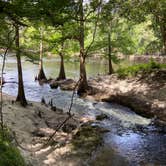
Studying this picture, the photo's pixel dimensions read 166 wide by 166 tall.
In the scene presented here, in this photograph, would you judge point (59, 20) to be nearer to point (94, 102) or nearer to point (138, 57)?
point (94, 102)

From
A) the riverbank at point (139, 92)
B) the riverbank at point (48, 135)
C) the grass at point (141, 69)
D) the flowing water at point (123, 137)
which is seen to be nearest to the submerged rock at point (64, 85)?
the riverbank at point (139, 92)

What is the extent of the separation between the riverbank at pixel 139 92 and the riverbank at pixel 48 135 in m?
3.55

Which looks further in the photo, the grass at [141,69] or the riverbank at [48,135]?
the grass at [141,69]

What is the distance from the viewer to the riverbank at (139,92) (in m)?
16.3

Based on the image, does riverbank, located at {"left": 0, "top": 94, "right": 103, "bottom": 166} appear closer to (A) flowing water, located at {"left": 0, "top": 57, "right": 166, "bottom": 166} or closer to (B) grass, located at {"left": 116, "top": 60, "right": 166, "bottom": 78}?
(A) flowing water, located at {"left": 0, "top": 57, "right": 166, "bottom": 166}

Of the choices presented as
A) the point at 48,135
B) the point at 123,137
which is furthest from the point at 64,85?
the point at 123,137

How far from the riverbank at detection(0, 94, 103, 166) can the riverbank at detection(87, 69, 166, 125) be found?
355 centimetres

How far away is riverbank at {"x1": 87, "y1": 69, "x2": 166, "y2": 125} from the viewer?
16.3 metres

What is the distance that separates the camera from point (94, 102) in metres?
20.1

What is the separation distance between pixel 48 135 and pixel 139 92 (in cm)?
775

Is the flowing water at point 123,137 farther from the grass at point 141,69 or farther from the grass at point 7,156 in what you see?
the grass at point 141,69

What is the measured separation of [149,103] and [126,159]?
7177mm

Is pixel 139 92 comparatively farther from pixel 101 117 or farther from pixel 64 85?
pixel 64 85

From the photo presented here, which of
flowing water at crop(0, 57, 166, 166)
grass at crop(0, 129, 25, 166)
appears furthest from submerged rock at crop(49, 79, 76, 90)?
grass at crop(0, 129, 25, 166)
